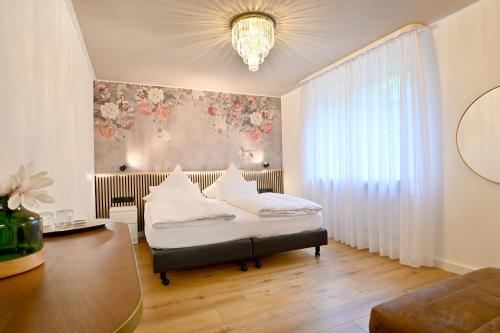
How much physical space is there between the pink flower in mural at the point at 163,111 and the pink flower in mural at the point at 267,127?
77.2 inches

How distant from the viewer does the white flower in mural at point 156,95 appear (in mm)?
4895

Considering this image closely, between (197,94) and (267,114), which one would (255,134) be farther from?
(197,94)

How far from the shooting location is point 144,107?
15.9ft

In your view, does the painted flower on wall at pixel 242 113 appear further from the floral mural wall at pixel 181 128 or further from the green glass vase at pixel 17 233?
the green glass vase at pixel 17 233

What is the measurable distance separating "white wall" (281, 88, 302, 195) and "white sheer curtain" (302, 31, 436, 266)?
23.6 inches

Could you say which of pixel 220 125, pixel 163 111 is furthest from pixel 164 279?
pixel 220 125

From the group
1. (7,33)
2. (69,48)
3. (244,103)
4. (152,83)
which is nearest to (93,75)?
(152,83)

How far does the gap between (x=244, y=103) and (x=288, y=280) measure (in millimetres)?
3819

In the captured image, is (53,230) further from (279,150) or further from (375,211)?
(279,150)

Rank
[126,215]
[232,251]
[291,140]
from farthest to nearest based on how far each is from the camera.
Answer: [291,140] → [126,215] → [232,251]

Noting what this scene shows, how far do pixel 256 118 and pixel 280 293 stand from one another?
3940mm

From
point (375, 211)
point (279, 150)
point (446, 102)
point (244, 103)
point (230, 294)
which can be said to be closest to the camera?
point (230, 294)

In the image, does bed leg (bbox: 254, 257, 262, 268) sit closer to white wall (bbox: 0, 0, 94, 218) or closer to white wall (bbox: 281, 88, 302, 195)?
white wall (bbox: 0, 0, 94, 218)

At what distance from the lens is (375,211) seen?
362 cm
